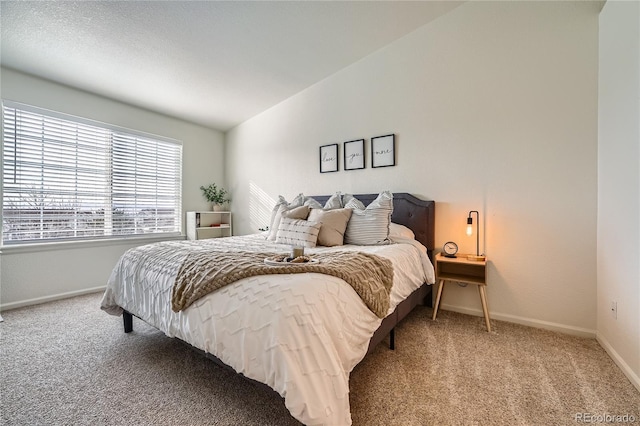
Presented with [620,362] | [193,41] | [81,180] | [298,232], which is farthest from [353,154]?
[81,180]

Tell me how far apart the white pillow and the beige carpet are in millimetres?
858

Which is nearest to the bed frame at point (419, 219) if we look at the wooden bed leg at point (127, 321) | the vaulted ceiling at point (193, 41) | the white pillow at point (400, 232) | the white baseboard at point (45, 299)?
the white pillow at point (400, 232)

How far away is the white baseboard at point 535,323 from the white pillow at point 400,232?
2.87ft

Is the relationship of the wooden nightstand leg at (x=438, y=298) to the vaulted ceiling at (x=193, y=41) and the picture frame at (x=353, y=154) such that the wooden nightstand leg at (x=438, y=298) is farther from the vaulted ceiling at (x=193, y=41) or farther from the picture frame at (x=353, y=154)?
the vaulted ceiling at (x=193, y=41)

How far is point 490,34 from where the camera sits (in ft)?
8.09

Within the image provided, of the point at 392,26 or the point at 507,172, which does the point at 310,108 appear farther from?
the point at 507,172

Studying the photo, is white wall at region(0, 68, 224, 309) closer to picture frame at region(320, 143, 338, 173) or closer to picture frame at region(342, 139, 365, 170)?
picture frame at region(320, 143, 338, 173)

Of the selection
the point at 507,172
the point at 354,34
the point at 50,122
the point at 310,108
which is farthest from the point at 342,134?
the point at 50,122

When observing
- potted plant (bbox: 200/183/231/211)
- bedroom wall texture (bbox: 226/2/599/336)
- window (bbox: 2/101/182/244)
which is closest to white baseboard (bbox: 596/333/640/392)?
bedroom wall texture (bbox: 226/2/599/336)

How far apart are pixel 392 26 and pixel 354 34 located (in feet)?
1.33

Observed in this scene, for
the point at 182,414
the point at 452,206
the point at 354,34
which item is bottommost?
the point at 182,414

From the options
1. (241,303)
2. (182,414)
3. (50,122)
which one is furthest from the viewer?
(50,122)

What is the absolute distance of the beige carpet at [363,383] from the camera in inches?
50.6

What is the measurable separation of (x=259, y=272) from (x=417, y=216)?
1987 mm
